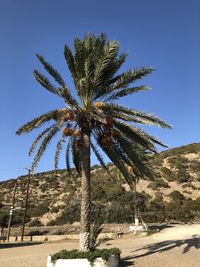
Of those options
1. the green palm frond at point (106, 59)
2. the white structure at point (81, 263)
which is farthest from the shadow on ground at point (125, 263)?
the green palm frond at point (106, 59)

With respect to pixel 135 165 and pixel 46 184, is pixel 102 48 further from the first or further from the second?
pixel 46 184

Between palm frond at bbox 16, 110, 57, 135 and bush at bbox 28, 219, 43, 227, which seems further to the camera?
bush at bbox 28, 219, 43, 227

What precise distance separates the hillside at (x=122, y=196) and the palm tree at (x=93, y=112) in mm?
21051

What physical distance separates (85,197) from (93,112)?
358cm

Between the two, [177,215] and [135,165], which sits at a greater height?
[177,215]

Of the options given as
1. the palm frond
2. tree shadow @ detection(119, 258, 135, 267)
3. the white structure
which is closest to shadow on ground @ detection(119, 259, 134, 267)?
tree shadow @ detection(119, 258, 135, 267)

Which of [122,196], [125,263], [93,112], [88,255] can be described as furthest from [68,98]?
[122,196]

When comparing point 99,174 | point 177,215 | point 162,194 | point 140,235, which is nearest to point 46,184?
point 99,174

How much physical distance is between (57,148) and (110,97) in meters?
3.26

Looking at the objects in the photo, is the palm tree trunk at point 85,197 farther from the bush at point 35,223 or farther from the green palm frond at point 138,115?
the bush at point 35,223

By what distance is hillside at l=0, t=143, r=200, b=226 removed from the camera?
4288 centimetres

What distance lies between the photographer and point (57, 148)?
15.5 m

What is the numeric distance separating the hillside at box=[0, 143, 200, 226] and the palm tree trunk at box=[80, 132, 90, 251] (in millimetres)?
21329

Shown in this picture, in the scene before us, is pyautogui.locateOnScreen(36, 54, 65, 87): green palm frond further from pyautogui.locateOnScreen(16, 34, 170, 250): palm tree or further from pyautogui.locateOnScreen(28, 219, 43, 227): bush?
pyautogui.locateOnScreen(28, 219, 43, 227): bush
